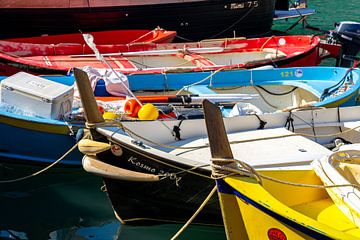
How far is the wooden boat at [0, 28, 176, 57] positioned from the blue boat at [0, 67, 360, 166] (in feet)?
6.81

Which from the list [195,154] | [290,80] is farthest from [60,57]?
[195,154]

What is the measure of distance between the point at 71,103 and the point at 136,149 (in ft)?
6.53

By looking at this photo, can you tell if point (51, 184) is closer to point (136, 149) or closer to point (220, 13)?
point (136, 149)

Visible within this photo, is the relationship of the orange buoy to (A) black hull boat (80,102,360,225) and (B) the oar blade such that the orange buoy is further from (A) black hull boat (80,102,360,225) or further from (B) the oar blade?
(B) the oar blade

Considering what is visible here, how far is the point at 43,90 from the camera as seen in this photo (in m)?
7.21

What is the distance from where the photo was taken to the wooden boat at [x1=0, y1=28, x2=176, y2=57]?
34.2 ft

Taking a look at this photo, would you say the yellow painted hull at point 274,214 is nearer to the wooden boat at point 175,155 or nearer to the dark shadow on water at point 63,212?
the wooden boat at point 175,155

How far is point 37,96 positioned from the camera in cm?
715

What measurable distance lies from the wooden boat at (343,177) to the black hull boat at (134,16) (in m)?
7.42

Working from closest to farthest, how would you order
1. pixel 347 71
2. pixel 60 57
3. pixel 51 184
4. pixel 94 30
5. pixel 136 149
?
pixel 136 149 < pixel 51 184 < pixel 347 71 < pixel 60 57 < pixel 94 30

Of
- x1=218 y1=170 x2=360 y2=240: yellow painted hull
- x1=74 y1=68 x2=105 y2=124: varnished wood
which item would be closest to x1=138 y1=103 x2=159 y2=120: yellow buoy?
x1=74 y1=68 x2=105 y2=124: varnished wood

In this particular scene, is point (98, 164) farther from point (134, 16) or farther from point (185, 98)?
point (134, 16)

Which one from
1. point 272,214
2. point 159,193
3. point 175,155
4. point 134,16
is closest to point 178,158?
point 175,155

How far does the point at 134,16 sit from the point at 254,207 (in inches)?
371
